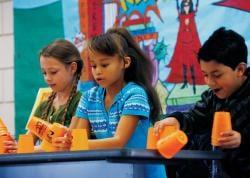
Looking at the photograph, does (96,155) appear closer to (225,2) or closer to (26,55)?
(225,2)

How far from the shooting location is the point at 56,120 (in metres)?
1.84

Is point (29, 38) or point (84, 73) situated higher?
point (29, 38)

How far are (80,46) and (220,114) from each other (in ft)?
4.98

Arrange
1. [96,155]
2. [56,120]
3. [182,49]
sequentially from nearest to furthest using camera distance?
[96,155] → [56,120] → [182,49]

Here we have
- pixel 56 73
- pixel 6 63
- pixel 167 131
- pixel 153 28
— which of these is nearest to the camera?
pixel 167 131

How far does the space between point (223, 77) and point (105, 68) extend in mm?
335

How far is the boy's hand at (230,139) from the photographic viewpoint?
123 centimetres

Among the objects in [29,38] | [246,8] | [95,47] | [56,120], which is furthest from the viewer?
[29,38]

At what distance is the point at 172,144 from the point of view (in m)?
1.09

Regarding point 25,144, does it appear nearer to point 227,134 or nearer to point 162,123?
point 162,123

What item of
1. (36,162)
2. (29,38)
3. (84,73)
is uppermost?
(29,38)

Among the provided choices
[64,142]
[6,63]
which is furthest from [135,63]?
[6,63]

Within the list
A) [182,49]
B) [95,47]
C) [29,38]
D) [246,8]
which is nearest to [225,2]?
[246,8]

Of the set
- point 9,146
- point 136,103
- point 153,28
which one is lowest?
point 9,146
